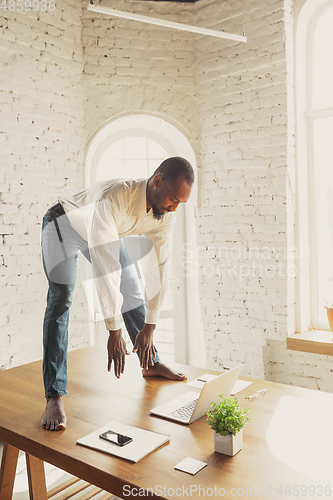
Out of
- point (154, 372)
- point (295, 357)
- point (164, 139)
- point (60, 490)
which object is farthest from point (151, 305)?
point (164, 139)

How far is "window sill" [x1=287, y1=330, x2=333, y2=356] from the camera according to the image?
119 inches

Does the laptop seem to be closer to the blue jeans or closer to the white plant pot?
the white plant pot

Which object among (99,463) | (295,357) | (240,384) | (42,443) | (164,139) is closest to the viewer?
(99,463)

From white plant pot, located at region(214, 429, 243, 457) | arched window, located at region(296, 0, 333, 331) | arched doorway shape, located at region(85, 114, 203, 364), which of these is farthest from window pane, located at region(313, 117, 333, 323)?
white plant pot, located at region(214, 429, 243, 457)

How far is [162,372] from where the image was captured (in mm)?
2217

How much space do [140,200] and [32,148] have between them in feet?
5.11

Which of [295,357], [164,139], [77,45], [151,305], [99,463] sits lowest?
[295,357]

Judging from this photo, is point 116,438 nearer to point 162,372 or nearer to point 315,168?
point 162,372

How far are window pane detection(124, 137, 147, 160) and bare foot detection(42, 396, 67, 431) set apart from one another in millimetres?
2572

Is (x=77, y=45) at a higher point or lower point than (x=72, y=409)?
higher

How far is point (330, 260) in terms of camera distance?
132 inches

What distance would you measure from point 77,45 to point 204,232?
1.84 meters

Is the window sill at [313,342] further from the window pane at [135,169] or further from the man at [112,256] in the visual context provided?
the window pane at [135,169]

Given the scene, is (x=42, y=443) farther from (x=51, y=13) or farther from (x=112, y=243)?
(x=51, y=13)
